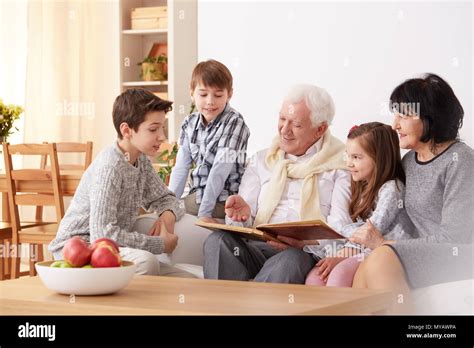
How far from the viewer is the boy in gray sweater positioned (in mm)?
2945

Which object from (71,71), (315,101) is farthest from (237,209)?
(71,71)

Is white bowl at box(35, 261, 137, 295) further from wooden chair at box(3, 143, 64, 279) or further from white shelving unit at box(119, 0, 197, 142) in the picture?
white shelving unit at box(119, 0, 197, 142)

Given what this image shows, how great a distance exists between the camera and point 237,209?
10.3 feet

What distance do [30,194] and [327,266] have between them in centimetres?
225

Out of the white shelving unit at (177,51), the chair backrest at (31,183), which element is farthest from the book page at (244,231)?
the white shelving unit at (177,51)

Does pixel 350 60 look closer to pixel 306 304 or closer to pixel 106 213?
pixel 106 213

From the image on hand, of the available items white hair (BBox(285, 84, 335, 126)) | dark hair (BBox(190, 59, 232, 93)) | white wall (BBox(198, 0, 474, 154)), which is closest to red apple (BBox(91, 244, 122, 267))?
white hair (BBox(285, 84, 335, 126))

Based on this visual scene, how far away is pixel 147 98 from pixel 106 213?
499 mm

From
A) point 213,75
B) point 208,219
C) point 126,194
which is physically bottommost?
point 208,219

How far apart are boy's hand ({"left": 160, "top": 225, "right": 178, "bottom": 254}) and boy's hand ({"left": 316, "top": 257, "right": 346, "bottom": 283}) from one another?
0.61 meters

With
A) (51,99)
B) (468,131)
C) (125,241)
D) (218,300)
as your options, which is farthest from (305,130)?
(51,99)

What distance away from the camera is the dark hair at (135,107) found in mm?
3145

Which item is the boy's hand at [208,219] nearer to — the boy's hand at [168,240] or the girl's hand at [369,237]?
the boy's hand at [168,240]

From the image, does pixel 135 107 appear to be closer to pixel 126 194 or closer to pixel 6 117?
pixel 126 194
